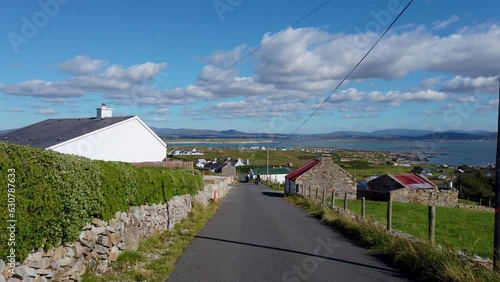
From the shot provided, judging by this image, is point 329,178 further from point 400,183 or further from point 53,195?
point 53,195

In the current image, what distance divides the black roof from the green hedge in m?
15.8

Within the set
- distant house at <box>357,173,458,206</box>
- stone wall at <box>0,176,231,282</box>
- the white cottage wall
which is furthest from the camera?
distant house at <box>357,173,458,206</box>

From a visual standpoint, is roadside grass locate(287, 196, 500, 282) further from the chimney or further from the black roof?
the chimney

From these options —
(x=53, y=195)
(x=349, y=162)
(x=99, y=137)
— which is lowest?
(x=349, y=162)

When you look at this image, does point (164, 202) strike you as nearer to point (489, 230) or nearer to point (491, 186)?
point (489, 230)

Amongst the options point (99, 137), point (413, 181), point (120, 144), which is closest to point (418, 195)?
point (413, 181)

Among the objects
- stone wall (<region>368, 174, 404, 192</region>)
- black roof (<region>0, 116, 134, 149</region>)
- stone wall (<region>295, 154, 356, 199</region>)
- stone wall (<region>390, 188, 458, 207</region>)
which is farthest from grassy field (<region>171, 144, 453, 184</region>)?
black roof (<region>0, 116, 134, 149</region>)

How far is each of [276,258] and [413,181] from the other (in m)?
41.0

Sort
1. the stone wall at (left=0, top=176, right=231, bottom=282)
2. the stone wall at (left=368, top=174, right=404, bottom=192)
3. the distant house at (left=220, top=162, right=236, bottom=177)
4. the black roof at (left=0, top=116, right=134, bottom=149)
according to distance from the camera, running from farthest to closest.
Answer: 1. the distant house at (left=220, top=162, right=236, bottom=177)
2. the stone wall at (left=368, top=174, right=404, bottom=192)
3. the black roof at (left=0, top=116, right=134, bottom=149)
4. the stone wall at (left=0, top=176, right=231, bottom=282)

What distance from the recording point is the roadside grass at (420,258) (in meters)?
7.32

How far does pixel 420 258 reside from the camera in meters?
8.76

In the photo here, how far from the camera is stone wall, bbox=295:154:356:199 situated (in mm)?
43750

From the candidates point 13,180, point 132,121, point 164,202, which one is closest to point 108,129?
point 132,121

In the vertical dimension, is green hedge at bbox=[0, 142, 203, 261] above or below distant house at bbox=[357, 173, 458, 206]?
above
